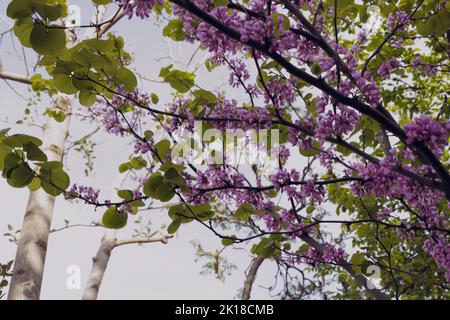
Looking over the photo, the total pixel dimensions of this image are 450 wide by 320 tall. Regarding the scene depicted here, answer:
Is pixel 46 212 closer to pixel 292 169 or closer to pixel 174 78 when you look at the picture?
pixel 174 78

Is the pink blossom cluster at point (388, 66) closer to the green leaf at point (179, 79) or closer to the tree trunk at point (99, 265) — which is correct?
the green leaf at point (179, 79)

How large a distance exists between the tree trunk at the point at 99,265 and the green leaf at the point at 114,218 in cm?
607

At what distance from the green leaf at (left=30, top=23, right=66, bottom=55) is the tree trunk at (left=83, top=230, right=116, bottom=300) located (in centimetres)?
694

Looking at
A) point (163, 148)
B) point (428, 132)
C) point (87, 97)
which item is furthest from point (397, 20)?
point (87, 97)

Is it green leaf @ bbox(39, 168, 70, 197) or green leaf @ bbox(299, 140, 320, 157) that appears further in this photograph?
green leaf @ bbox(299, 140, 320, 157)

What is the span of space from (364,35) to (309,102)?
1.95 ft

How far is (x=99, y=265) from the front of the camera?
8.65m

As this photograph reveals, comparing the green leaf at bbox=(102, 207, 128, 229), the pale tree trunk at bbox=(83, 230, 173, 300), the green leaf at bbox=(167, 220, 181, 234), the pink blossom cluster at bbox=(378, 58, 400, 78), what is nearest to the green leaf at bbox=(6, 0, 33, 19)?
the green leaf at bbox=(102, 207, 128, 229)

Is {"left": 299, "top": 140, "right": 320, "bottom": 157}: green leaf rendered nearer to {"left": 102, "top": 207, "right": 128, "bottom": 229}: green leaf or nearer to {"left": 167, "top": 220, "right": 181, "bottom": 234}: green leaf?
{"left": 167, "top": 220, "right": 181, "bottom": 234}: green leaf

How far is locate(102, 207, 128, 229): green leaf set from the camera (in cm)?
253

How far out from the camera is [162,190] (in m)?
2.27

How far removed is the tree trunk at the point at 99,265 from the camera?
27.1 feet

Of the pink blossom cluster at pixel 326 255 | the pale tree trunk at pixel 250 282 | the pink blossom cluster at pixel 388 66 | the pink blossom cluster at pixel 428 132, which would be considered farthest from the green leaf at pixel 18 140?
the pale tree trunk at pixel 250 282

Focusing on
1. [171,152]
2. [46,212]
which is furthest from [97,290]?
[171,152]
